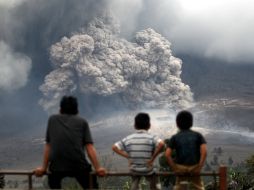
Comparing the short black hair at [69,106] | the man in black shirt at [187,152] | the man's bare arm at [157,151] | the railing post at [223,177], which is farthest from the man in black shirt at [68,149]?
the railing post at [223,177]

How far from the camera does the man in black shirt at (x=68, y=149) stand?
682cm

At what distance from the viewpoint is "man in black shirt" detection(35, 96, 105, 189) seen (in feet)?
22.4

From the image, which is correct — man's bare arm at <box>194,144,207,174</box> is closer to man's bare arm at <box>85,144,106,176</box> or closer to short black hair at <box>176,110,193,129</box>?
short black hair at <box>176,110,193,129</box>

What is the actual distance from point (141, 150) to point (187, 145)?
0.62 meters

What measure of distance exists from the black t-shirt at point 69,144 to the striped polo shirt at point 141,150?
1.88 ft

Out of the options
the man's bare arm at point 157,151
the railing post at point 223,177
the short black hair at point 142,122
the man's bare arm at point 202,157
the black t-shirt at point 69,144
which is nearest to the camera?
the railing post at point 223,177

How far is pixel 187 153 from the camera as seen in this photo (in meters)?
7.03

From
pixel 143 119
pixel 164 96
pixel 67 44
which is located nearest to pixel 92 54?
pixel 67 44

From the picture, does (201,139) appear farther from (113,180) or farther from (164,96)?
(164,96)

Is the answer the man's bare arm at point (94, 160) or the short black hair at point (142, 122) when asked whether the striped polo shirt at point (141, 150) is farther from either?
the man's bare arm at point (94, 160)

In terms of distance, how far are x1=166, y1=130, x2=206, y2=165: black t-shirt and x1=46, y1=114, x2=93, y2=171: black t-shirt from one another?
1123 millimetres

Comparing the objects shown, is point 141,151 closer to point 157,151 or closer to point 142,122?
point 157,151

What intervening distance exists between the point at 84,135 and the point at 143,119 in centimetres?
86

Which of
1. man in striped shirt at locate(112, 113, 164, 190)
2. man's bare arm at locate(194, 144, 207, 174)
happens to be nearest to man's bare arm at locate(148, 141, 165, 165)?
man in striped shirt at locate(112, 113, 164, 190)
